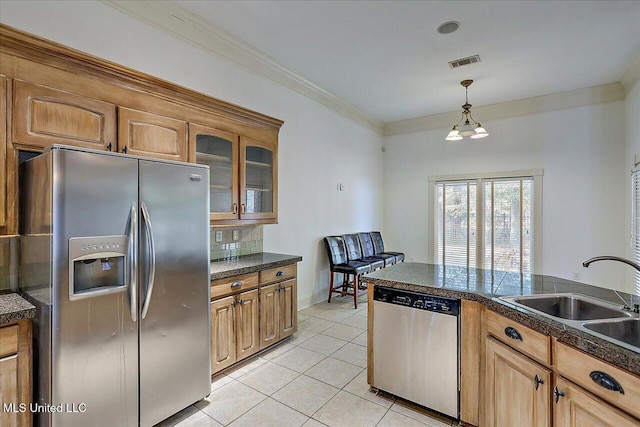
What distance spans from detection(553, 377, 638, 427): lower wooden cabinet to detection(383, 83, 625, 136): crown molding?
16.6ft

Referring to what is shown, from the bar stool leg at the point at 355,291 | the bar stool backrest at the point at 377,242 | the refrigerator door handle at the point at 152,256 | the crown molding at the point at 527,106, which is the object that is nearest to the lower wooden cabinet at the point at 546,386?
the refrigerator door handle at the point at 152,256

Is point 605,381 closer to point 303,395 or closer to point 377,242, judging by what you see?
point 303,395

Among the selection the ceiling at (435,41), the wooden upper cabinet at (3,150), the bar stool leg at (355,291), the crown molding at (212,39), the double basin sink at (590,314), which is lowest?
the bar stool leg at (355,291)

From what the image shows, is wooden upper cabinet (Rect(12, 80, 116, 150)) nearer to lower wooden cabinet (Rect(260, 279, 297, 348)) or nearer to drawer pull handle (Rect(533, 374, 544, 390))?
lower wooden cabinet (Rect(260, 279, 297, 348))

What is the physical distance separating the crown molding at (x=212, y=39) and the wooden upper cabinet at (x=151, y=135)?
0.96m

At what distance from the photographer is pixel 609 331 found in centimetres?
149

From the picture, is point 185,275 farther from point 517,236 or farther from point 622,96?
point 622,96

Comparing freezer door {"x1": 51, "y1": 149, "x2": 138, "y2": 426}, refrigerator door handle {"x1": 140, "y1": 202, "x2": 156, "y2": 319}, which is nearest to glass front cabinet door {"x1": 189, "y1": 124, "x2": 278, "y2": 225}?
refrigerator door handle {"x1": 140, "y1": 202, "x2": 156, "y2": 319}

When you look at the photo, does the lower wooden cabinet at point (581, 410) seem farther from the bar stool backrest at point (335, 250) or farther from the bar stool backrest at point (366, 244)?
the bar stool backrest at point (366, 244)

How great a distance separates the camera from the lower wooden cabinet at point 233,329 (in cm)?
247

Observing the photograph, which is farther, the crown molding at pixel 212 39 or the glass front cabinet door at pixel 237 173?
the glass front cabinet door at pixel 237 173

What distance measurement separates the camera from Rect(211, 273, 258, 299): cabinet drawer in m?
2.46

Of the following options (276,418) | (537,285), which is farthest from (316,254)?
(537,285)

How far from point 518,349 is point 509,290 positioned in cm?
44
